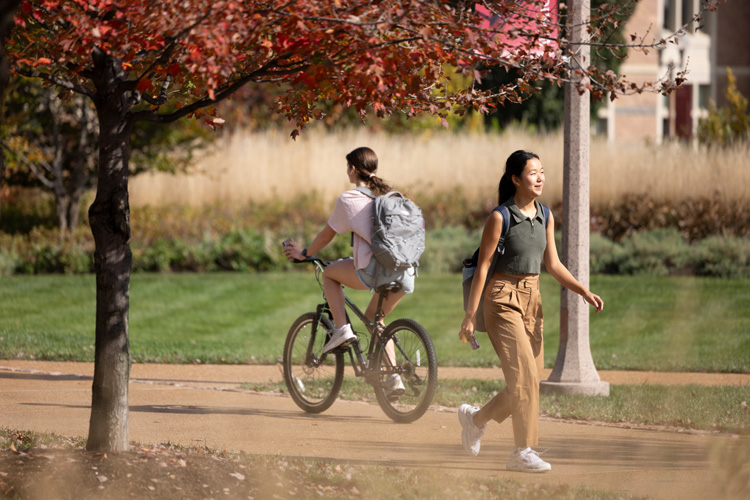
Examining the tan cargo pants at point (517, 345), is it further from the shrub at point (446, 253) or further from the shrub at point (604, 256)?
the shrub at point (446, 253)

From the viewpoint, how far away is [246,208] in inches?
717

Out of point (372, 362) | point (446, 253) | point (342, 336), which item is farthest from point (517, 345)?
point (446, 253)

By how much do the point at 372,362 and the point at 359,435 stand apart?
0.64m

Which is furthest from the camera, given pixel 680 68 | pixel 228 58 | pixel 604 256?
pixel 680 68

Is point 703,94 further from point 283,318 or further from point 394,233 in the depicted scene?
point 394,233

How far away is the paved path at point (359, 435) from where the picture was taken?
5668 millimetres

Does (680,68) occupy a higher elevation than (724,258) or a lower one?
higher

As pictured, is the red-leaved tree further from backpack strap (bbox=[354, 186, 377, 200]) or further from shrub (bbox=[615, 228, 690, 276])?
shrub (bbox=[615, 228, 690, 276])

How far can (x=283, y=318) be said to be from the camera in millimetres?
12742

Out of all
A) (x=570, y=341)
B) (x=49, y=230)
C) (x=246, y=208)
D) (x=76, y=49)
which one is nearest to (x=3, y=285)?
(x=49, y=230)

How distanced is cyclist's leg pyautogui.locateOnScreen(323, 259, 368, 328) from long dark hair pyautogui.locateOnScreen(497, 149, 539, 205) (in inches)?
61.4

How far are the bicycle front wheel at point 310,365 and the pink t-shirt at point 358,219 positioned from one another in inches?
26.7

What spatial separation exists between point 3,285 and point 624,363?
9238 millimetres

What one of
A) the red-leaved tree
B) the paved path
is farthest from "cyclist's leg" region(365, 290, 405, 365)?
the red-leaved tree
